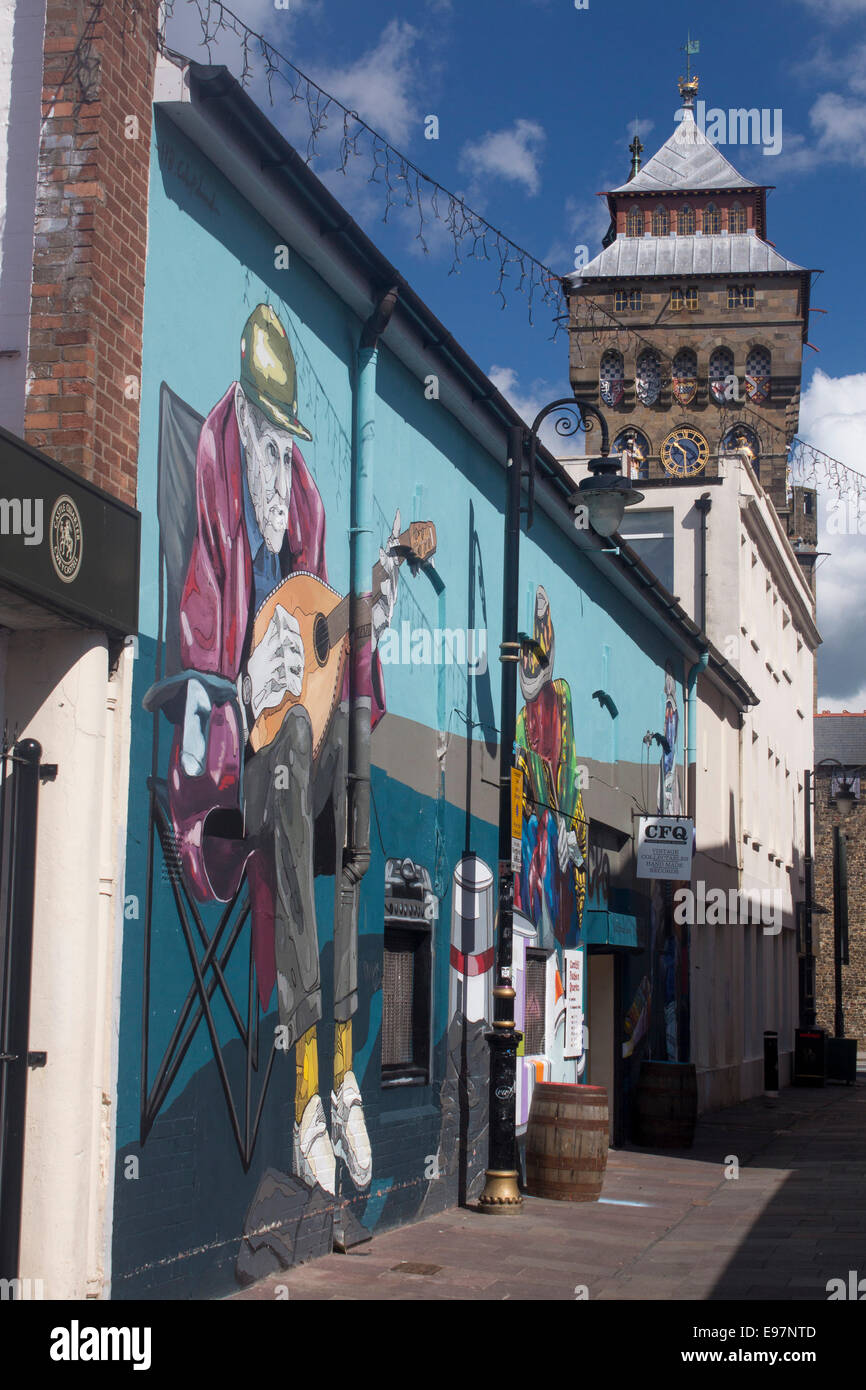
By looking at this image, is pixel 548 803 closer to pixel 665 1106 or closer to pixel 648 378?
pixel 665 1106

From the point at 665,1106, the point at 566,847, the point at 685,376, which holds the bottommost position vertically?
the point at 665,1106

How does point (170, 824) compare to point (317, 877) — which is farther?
point (317, 877)

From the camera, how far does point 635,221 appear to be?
5766 cm

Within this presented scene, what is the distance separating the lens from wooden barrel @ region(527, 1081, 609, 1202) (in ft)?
39.8

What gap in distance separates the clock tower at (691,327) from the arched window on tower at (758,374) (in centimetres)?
4

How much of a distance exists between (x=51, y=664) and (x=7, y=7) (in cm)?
303

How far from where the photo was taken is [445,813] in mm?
11609

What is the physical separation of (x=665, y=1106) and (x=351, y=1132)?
7.85 meters

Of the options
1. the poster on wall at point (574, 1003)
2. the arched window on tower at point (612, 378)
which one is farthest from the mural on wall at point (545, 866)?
the arched window on tower at point (612, 378)

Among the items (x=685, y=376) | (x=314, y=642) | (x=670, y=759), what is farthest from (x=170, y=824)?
(x=685, y=376)
